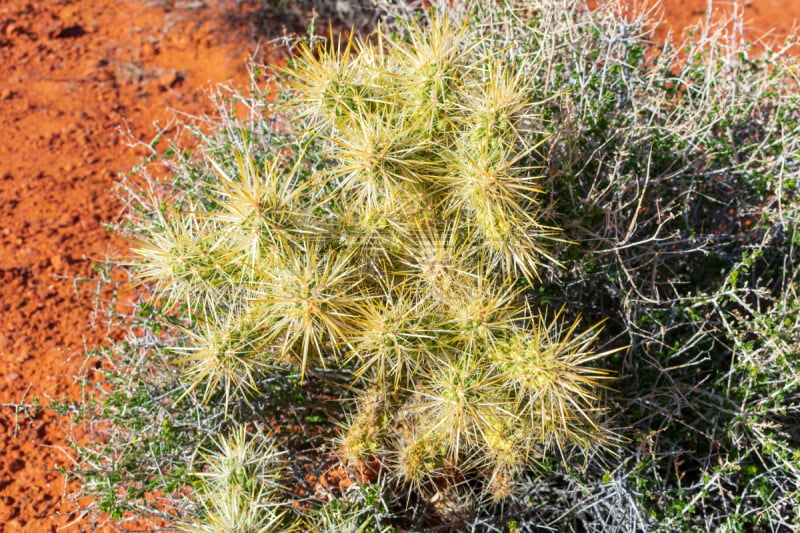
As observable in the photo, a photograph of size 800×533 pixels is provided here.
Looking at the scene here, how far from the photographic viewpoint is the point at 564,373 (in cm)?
219

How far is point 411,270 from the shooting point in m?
2.50

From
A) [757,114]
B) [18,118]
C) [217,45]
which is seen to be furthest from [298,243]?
[217,45]

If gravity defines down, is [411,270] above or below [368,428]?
above

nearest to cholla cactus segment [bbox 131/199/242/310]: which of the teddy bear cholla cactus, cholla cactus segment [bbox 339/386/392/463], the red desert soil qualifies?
the teddy bear cholla cactus

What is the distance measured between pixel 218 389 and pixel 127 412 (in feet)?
1.31

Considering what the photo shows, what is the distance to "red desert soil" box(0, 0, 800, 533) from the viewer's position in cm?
347

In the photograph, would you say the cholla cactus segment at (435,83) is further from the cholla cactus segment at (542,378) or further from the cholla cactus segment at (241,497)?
the cholla cactus segment at (241,497)

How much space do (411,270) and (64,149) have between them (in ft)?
10.6

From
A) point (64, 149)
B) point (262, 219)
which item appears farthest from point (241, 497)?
point (64, 149)

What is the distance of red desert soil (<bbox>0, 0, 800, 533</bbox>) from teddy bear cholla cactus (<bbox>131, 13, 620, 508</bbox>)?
133cm

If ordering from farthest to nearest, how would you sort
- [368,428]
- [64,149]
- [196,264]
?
[64,149] < [368,428] < [196,264]

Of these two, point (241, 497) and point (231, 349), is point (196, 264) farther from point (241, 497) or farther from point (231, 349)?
point (241, 497)

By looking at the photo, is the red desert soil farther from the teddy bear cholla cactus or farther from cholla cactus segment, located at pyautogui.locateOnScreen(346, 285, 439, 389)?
cholla cactus segment, located at pyautogui.locateOnScreen(346, 285, 439, 389)

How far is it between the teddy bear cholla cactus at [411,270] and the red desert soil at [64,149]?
4.38ft
